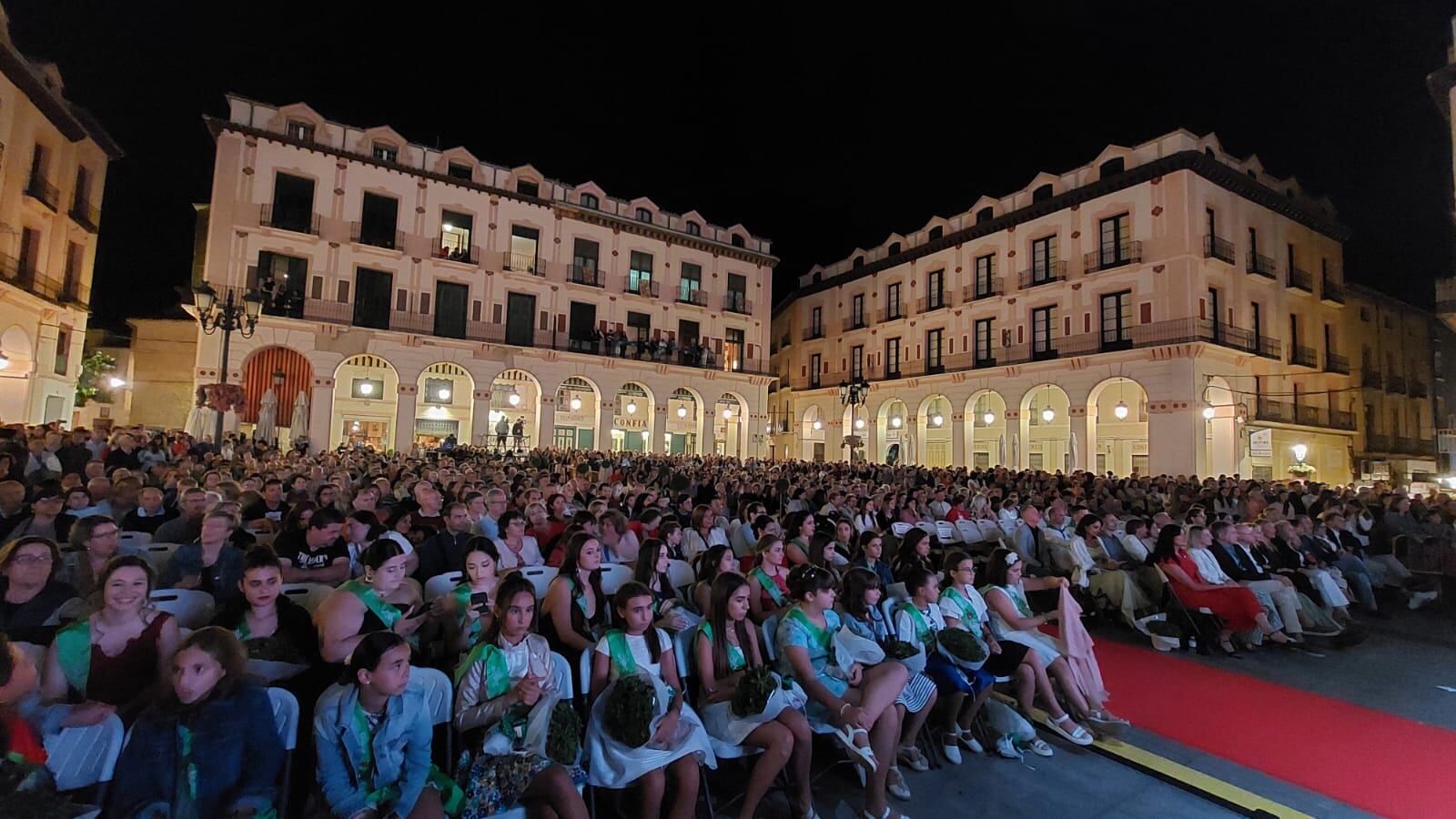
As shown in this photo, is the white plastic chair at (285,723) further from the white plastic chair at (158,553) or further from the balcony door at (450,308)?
the balcony door at (450,308)

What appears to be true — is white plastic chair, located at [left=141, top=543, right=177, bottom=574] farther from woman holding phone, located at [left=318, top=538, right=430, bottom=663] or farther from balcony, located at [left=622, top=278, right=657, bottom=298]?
balcony, located at [left=622, top=278, right=657, bottom=298]

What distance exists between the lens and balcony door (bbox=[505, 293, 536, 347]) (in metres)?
26.3

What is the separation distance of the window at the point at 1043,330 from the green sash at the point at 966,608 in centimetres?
2374

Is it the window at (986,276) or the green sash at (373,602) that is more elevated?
the window at (986,276)

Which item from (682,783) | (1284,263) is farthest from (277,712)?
(1284,263)

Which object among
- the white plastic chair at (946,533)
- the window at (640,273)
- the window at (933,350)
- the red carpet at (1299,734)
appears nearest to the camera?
the red carpet at (1299,734)

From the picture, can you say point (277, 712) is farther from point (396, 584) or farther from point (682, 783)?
point (682, 783)

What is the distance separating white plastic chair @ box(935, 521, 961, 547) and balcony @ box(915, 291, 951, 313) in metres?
22.9

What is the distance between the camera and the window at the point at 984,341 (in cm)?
2805

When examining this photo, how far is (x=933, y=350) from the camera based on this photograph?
30.9 metres

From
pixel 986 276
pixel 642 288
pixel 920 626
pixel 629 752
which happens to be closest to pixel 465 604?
pixel 629 752

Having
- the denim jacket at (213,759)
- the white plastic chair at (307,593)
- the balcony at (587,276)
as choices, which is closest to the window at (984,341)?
the balcony at (587,276)

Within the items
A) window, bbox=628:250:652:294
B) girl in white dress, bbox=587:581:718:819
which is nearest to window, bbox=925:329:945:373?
window, bbox=628:250:652:294

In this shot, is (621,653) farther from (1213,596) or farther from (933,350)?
(933,350)
